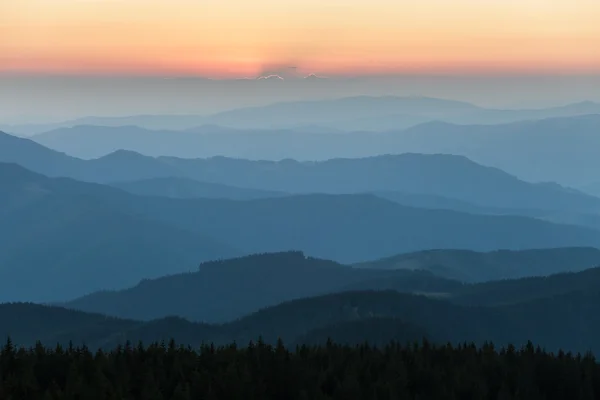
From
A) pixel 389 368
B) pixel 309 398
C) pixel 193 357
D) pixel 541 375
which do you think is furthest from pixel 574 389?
pixel 193 357

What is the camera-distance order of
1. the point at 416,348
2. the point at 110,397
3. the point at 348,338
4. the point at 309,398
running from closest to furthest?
the point at 110,397
the point at 309,398
the point at 416,348
the point at 348,338

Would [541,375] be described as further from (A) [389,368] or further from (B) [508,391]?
(A) [389,368]

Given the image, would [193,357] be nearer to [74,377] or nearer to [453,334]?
[74,377]

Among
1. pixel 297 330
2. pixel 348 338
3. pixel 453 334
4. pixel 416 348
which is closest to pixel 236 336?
pixel 297 330

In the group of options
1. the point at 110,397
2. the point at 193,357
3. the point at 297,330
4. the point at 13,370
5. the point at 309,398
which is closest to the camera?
the point at 110,397

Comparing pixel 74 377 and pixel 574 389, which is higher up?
pixel 74 377

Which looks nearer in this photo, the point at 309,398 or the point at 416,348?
the point at 309,398
